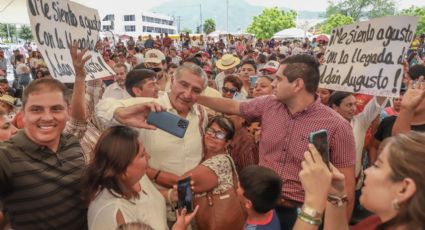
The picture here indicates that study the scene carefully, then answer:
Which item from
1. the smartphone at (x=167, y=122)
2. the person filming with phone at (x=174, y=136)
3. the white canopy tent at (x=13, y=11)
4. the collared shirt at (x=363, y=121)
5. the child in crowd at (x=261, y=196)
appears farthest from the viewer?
the white canopy tent at (x=13, y=11)

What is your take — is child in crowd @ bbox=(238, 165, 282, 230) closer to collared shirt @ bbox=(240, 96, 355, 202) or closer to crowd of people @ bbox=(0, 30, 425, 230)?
crowd of people @ bbox=(0, 30, 425, 230)

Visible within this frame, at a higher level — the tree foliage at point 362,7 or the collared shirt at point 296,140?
the tree foliage at point 362,7

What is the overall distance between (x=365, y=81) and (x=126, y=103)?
2012 millimetres

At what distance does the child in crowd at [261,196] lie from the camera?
2.30 metres

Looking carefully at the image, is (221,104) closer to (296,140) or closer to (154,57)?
(296,140)

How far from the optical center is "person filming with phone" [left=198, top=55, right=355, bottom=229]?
2.61 meters

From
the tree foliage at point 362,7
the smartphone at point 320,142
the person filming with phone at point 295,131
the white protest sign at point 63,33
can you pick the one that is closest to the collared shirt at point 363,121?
the person filming with phone at point 295,131

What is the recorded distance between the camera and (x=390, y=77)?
303cm

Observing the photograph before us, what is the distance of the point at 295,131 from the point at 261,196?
0.66m

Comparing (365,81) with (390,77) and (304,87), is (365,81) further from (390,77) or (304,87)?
(304,87)

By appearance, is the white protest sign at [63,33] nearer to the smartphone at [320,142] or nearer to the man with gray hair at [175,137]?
the man with gray hair at [175,137]

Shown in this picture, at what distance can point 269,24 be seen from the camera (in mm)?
66438

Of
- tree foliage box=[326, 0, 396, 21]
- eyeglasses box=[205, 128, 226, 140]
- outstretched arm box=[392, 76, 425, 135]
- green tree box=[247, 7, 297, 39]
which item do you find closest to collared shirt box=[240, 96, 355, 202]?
eyeglasses box=[205, 128, 226, 140]

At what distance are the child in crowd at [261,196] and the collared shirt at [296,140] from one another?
36 centimetres
